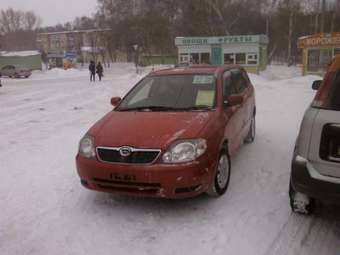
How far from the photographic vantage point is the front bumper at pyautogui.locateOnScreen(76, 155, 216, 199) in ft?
13.1

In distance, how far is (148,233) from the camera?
12.8ft

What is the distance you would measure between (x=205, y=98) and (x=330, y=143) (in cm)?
216

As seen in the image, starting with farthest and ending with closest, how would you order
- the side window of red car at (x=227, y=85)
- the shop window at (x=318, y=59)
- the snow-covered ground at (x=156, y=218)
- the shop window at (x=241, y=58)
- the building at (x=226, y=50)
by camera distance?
the shop window at (x=241, y=58), the building at (x=226, y=50), the shop window at (x=318, y=59), the side window of red car at (x=227, y=85), the snow-covered ground at (x=156, y=218)

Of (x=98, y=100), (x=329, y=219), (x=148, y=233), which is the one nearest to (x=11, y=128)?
(x=98, y=100)

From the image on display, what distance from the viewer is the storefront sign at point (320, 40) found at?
23.3m

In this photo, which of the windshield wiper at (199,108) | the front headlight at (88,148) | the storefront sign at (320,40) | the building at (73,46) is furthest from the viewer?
the building at (73,46)

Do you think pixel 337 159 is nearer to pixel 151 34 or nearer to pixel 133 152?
pixel 133 152

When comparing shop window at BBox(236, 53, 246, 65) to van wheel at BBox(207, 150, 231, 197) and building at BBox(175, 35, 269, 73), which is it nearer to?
building at BBox(175, 35, 269, 73)

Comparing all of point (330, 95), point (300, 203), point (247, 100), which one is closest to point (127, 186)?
point (300, 203)

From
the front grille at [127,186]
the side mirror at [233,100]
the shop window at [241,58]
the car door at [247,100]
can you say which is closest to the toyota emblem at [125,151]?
the front grille at [127,186]

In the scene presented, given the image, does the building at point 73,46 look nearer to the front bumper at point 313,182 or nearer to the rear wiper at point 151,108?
the rear wiper at point 151,108

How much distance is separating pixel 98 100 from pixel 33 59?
133 feet

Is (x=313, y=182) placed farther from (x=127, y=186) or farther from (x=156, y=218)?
(x=127, y=186)

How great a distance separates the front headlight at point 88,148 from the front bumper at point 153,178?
0.27ft
